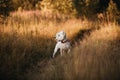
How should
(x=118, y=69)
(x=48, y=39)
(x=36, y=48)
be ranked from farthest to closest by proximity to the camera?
(x=48, y=39) < (x=36, y=48) < (x=118, y=69)

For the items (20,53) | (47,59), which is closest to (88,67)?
(20,53)

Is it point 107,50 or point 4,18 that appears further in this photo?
point 4,18

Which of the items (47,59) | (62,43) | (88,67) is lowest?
(47,59)

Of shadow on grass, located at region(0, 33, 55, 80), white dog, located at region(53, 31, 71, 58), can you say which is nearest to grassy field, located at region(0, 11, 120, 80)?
shadow on grass, located at region(0, 33, 55, 80)

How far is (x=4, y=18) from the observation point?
9789mm

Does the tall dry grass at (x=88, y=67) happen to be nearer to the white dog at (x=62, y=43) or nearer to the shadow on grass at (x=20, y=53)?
the shadow on grass at (x=20, y=53)

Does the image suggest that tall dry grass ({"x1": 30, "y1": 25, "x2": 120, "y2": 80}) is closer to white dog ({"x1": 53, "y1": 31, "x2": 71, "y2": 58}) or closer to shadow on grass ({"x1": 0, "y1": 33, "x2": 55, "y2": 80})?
shadow on grass ({"x1": 0, "y1": 33, "x2": 55, "y2": 80})

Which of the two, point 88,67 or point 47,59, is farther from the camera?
point 47,59

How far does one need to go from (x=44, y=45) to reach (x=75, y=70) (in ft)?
9.86

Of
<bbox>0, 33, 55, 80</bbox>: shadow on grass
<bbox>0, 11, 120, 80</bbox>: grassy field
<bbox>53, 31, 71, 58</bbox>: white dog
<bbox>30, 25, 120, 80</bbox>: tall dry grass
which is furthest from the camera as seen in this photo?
<bbox>53, 31, 71, 58</bbox>: white dog

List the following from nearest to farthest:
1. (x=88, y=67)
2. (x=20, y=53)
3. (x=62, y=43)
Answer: (x=88, y=67)
(x=20, y=53)
(x=62, y=43)

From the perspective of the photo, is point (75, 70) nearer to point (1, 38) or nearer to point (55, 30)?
point (1, 38)

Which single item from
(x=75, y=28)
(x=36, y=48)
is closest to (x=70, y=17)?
(x=75, y=28)

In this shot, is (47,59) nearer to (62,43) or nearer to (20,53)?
(62,43)
